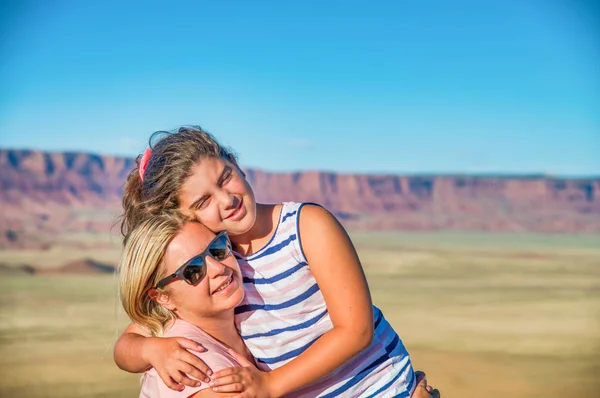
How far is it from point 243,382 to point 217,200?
65cm

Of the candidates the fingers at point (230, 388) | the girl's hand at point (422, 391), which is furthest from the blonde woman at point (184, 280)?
the girl's hand at point (422, 391)

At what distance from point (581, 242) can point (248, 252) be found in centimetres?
4837

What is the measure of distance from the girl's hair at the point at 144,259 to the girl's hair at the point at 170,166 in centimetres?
8

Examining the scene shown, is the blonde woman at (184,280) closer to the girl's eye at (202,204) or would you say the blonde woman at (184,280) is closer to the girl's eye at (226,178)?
the girl's eye at (202,204)

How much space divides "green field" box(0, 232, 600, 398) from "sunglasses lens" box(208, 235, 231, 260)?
11.8ft

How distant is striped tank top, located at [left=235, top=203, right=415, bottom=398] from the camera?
2.74 metres

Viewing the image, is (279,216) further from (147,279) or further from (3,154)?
(3,154)

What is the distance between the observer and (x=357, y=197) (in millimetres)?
61781

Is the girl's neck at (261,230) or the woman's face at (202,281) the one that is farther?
the girl's neck at (261,230)

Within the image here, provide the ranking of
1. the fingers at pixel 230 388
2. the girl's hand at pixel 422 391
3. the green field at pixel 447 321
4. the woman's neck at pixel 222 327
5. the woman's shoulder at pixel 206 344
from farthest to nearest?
1. the green field at pixel 447 321
2. the girl's hand at pixel 422 391
3. the woman's neck at pixel 222 327
4. the woman's shoulder at pixel 206 344
5. the fingers at pixel 230 388

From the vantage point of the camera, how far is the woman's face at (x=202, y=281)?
2.60 meters

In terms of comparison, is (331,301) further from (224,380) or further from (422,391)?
(422,391)

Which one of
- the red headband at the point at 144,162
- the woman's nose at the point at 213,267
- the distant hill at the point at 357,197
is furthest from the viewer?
the distant hill at the point at 357,197

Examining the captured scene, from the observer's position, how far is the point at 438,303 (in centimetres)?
2703
